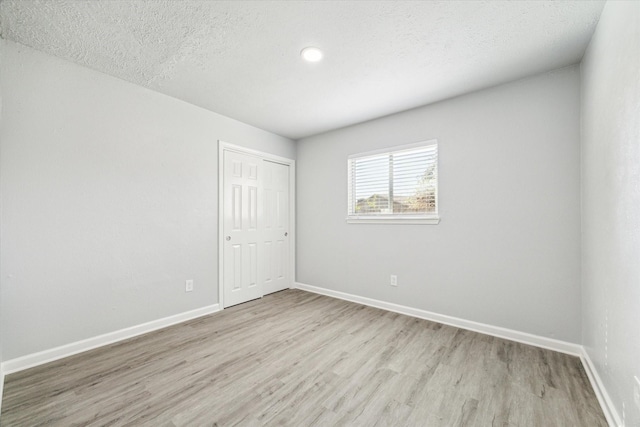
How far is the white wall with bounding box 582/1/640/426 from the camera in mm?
1243

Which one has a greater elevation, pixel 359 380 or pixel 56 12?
pixel 56 12

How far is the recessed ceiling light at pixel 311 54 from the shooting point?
6.74 feet

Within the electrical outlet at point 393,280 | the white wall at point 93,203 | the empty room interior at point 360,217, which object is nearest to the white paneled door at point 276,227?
the empty room interior at point 360,217

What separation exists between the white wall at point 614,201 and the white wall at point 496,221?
197 millimetres

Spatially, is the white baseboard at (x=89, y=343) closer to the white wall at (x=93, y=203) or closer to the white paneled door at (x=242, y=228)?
the white wall at (x=93, y=203)

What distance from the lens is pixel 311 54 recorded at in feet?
6.94

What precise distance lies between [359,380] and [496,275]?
1738 millimetres

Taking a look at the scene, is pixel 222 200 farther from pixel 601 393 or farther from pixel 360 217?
pixel 601 393

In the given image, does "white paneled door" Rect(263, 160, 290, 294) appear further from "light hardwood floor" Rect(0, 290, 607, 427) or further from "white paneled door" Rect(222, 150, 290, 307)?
"light hardwood floor" Rect(0, 290, 607, 427)

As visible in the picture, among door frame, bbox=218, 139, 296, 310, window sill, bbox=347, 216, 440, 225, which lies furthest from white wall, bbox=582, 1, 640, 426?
door frame, bbox=218, 139, 296, 310

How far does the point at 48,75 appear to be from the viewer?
2123 mm

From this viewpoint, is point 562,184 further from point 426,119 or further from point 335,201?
point 335,201

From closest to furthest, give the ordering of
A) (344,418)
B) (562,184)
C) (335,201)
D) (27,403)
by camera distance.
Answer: (344,418) → (27,403) → (562,184) → (335,201)

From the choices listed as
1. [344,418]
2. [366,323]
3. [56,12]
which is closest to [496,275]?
[366,323]
